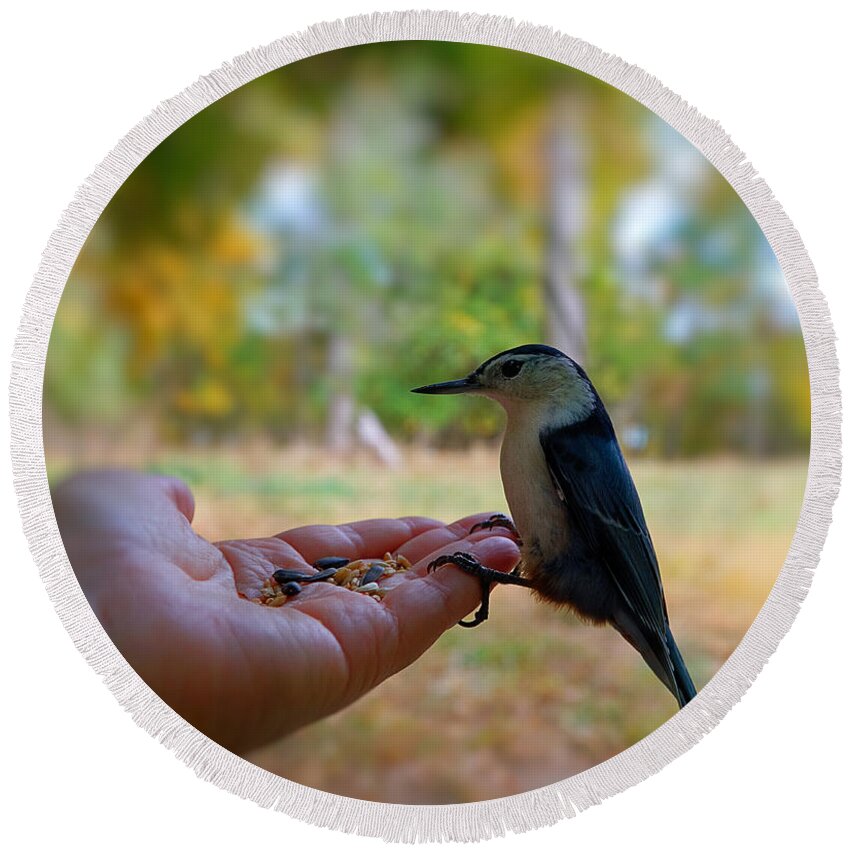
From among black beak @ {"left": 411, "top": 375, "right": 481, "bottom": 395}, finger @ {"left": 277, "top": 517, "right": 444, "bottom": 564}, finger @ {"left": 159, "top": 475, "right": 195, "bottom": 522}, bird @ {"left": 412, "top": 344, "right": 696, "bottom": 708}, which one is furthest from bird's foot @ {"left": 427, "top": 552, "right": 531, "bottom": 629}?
finger @ {"left": 159, "top": 475, "right": 195, "bottom": 522}

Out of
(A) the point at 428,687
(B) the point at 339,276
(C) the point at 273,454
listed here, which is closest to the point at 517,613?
(A) the point at 428,687

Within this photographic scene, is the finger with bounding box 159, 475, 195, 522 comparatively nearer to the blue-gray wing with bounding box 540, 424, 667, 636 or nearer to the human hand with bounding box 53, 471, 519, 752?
the human hand with bounding box 53, 471, 519, 752

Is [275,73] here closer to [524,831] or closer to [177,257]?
[177,257]

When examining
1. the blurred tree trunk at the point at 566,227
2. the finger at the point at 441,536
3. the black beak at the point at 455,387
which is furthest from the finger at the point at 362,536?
the blurred tree trunk at the point at 566,227

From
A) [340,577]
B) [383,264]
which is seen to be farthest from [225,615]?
[383,264]

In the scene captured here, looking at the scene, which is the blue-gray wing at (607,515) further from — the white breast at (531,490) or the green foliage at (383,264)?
the green foliage at (383,264)

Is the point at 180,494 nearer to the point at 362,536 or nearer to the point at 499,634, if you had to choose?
the point at 362,536
